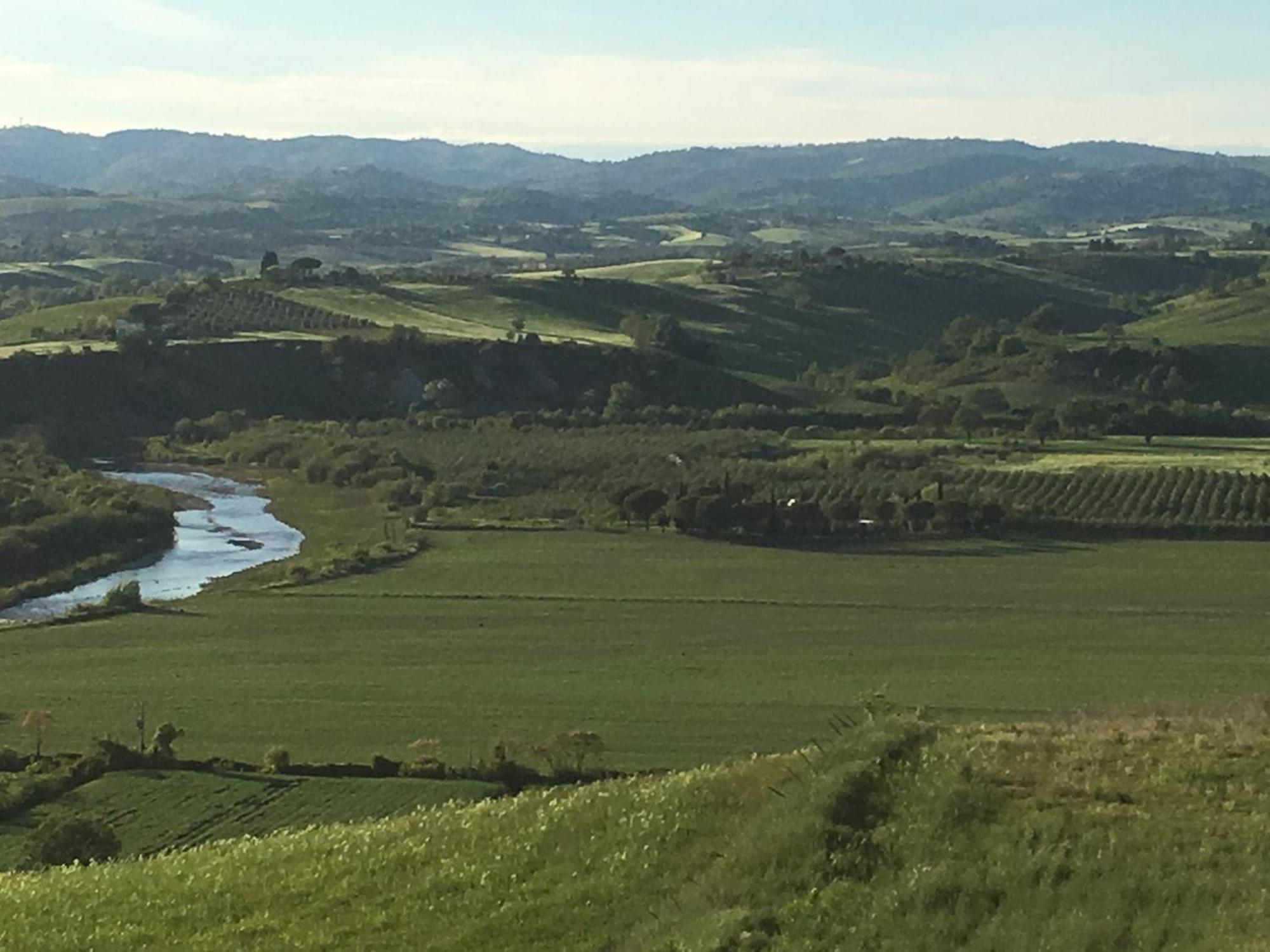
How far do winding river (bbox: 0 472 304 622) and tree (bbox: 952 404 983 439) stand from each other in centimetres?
3916

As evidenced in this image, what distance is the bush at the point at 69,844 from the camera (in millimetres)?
24688

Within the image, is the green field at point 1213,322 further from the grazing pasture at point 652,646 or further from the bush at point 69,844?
the bush at point 69,844

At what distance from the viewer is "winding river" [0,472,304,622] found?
2345 inches

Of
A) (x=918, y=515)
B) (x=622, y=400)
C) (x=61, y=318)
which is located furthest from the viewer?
(x=61, y=318)

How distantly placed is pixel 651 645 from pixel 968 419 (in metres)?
53.4

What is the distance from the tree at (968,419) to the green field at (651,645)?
31873 millimetres

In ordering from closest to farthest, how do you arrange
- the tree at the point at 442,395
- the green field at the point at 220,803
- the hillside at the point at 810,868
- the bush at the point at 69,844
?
the hillside at the point at 810,868 < the bush at the point at 69,844 < the green field at the point at 220,803 < the tree at the point at 442,395

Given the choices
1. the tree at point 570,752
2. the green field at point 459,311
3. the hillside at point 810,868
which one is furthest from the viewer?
the green field at point 459,311

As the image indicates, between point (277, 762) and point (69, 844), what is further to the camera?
point (277, 762)

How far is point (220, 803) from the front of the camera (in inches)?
1281

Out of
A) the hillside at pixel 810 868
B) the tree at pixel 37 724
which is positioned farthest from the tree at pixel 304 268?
the hillside at pixel 810 868

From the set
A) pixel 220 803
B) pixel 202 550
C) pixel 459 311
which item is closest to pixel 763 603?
pixel 220 803

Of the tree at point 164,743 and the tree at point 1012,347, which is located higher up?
the tree at point 1012,347

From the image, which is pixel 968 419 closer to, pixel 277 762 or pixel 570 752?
pixel 570 752
